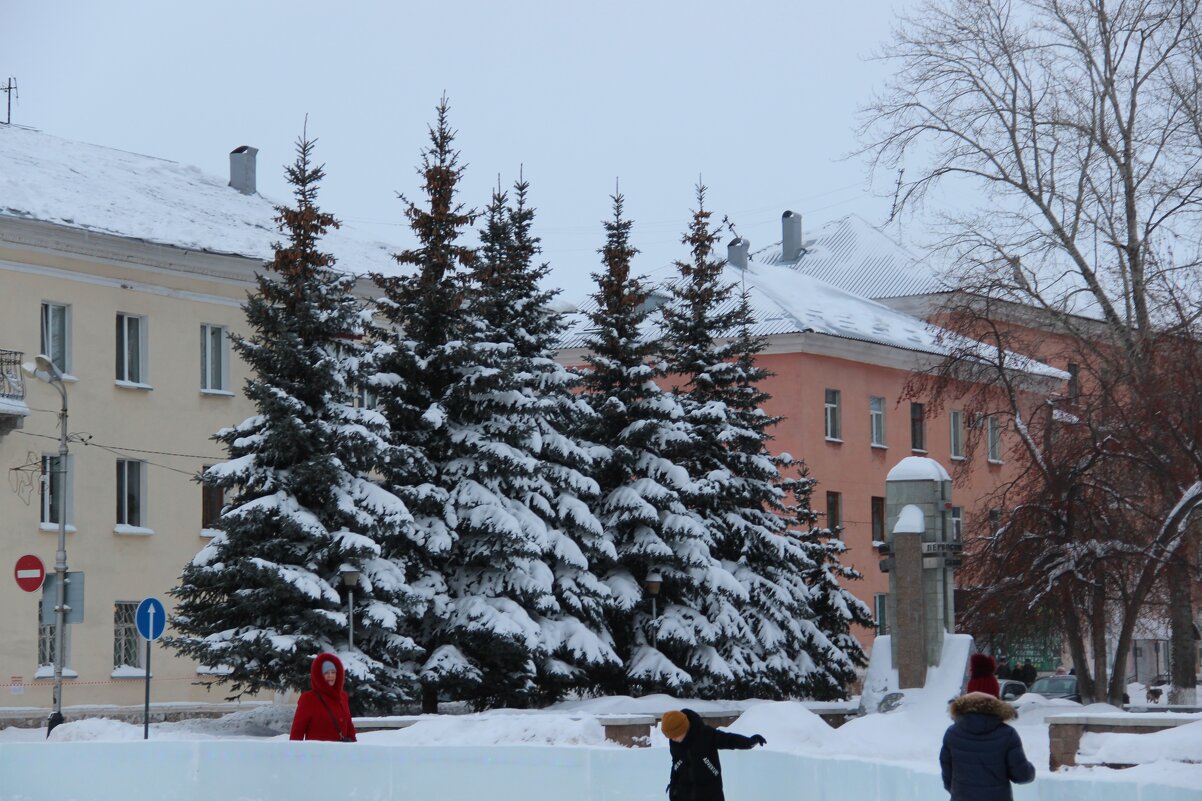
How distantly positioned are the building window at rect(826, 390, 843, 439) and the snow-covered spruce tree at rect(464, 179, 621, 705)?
22733 mm

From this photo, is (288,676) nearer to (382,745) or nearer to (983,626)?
(382,745)

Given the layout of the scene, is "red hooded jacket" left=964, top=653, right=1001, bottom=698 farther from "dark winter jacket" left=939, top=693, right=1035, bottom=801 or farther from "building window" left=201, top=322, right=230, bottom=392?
"building window" left=201, top=322, right=230, bottom=392

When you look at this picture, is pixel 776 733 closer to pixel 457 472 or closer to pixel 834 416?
pixel 457 472

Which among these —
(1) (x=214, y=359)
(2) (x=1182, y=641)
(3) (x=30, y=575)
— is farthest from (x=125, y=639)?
(2) (x=1182, y=641)

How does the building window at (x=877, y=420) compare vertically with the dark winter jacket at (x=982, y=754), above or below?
above

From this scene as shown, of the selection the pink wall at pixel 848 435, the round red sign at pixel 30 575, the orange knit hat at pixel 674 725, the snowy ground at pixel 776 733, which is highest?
the pink wall at pixel 848 435

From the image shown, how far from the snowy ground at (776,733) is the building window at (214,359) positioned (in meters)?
11.6

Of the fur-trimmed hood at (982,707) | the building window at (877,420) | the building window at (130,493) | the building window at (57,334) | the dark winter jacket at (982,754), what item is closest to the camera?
the dark winter jacket at (982,754)

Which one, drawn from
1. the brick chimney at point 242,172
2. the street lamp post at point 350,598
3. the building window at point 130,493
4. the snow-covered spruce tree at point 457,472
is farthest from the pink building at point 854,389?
the street lamp post at point 350,598

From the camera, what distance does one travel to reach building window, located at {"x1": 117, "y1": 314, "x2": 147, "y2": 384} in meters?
41.1

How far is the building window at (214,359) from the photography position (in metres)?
43.1

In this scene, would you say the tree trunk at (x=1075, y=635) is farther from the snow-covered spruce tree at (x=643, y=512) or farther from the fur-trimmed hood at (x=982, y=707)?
the fur-trimmed hood at (x=982, y=707)

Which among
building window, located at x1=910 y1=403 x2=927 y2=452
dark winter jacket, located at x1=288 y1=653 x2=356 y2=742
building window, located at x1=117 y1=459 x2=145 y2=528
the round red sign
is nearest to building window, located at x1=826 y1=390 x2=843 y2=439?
building window, located at x1=910 y1=403 x2=927 y2=452

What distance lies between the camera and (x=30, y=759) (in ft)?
65.9
